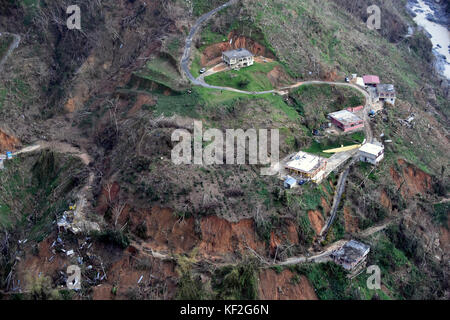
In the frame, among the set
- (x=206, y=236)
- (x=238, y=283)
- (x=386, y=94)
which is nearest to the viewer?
(x=238, y=283)

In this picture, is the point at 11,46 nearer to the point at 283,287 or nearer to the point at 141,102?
the point at 141,102

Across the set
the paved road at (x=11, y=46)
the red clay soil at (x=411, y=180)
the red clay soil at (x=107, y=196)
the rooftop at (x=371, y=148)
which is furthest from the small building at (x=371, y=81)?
the paved road at (x=11, y=46)

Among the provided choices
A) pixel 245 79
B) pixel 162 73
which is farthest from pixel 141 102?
pixel 245 79

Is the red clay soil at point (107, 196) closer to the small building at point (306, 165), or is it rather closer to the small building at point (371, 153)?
the small building at point (306, 165)

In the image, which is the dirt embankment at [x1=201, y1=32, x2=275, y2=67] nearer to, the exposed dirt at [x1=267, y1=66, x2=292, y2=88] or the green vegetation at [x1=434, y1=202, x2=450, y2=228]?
the exposed dirt at [x1=267, y1=66, x2=292, y2=88]

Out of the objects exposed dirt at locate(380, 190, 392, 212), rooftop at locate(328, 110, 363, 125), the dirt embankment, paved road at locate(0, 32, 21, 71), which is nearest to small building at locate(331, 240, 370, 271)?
exposed dirt at locate(380, 190, 392, 212)
